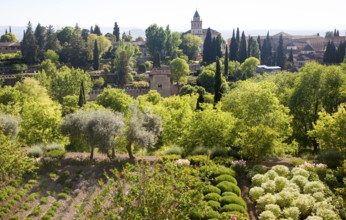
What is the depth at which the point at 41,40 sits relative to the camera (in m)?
97.0

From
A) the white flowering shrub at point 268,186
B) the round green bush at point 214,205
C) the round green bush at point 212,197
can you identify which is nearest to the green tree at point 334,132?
the white flowering shrub at point 268,186

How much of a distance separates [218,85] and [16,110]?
27.4 meters

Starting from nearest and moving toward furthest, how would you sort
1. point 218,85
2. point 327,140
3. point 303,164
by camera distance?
1. point 303,164
2. point 327,140
3. point 218,85

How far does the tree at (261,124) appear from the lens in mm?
29031

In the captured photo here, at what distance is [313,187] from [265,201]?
3.53 metres

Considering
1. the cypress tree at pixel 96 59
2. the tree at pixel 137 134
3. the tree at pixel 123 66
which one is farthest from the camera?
the cypress tree at pixel 96 59

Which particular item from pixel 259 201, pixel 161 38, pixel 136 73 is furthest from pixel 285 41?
pixel 259 201

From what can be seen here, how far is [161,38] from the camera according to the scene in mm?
111875

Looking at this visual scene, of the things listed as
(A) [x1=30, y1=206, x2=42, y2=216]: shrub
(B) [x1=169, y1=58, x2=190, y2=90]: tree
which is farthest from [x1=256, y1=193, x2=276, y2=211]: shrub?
(B) [x1=169, y1=58, x2=190, y2=90]: tree

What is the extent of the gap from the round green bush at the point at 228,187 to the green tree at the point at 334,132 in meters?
9.78

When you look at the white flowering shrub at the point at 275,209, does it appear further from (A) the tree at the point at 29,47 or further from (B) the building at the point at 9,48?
(B) the building at the point at 9,48

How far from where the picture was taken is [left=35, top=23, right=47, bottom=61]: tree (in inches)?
3612

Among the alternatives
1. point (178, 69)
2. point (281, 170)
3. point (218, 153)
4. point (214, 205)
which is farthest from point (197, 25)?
point (214, 205)

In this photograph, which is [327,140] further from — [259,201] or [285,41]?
[285,41]
